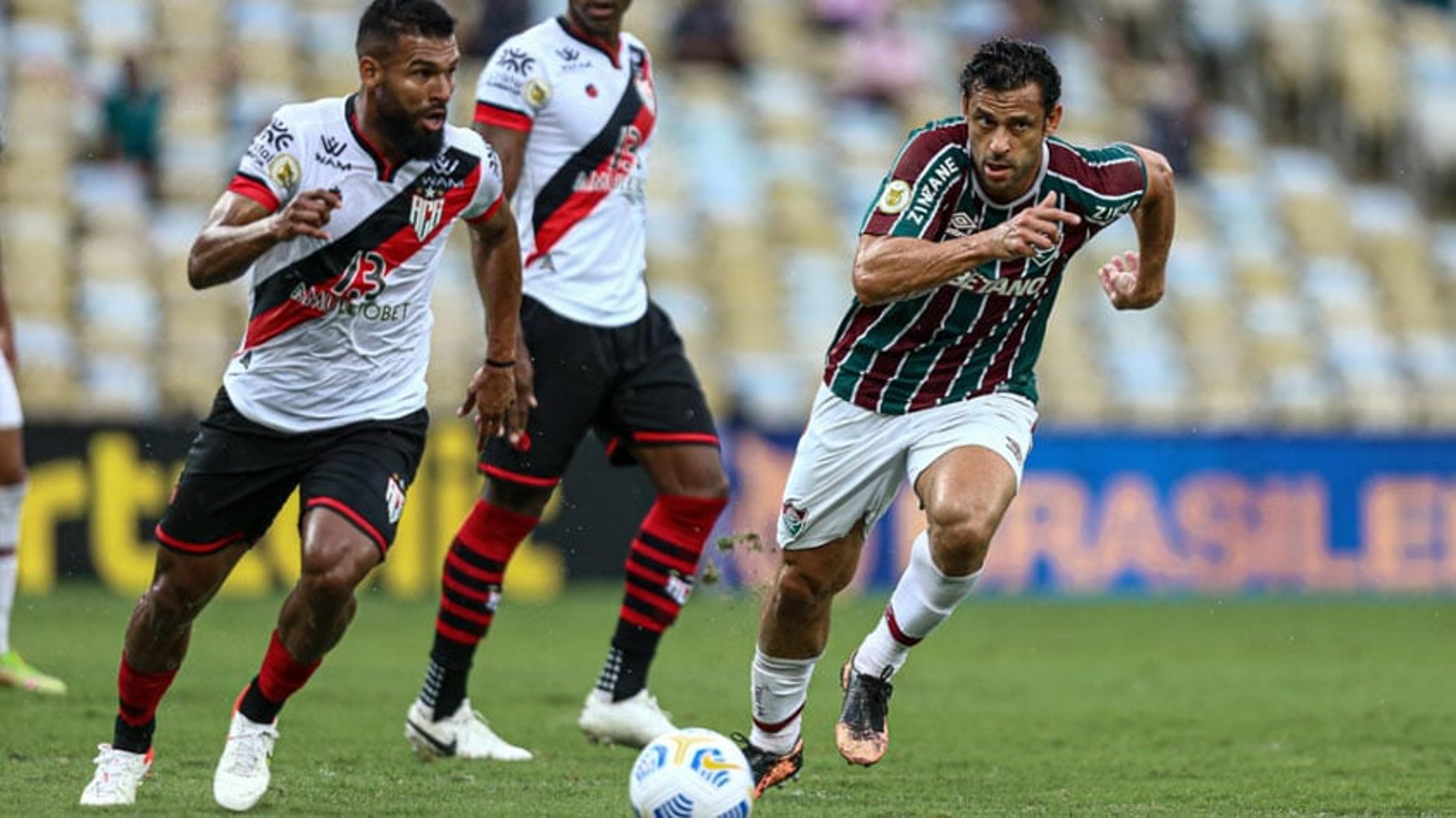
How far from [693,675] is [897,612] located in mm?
4268

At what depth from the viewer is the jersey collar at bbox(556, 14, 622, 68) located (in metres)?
8.91

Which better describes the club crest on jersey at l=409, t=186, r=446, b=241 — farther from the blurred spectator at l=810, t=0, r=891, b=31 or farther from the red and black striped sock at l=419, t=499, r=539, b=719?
the blurred spectator at l=810, t=0, r=891, b=31

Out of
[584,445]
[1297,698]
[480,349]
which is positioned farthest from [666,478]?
[480,349]

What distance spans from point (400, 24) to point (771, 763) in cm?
257

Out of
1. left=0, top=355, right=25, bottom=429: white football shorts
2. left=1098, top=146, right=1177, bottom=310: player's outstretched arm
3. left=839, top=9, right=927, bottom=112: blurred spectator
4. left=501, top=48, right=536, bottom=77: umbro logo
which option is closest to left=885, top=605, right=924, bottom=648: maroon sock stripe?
left=1098, top=146, right=1177, bottom=310: player's outstretched arm

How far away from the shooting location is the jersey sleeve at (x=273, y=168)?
686 centimetres

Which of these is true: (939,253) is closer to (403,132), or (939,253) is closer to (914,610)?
(914,610)

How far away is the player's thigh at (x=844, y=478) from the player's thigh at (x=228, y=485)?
1.56 meters

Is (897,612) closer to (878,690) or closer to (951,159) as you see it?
(878,690)

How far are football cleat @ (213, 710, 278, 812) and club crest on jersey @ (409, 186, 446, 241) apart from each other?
1.54 meters

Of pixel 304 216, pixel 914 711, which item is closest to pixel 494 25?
pixel 914 711

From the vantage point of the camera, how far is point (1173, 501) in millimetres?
16500

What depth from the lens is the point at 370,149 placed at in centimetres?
715

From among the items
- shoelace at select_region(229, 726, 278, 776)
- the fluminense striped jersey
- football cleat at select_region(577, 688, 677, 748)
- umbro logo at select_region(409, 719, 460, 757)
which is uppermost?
the fluminense striped jersey
